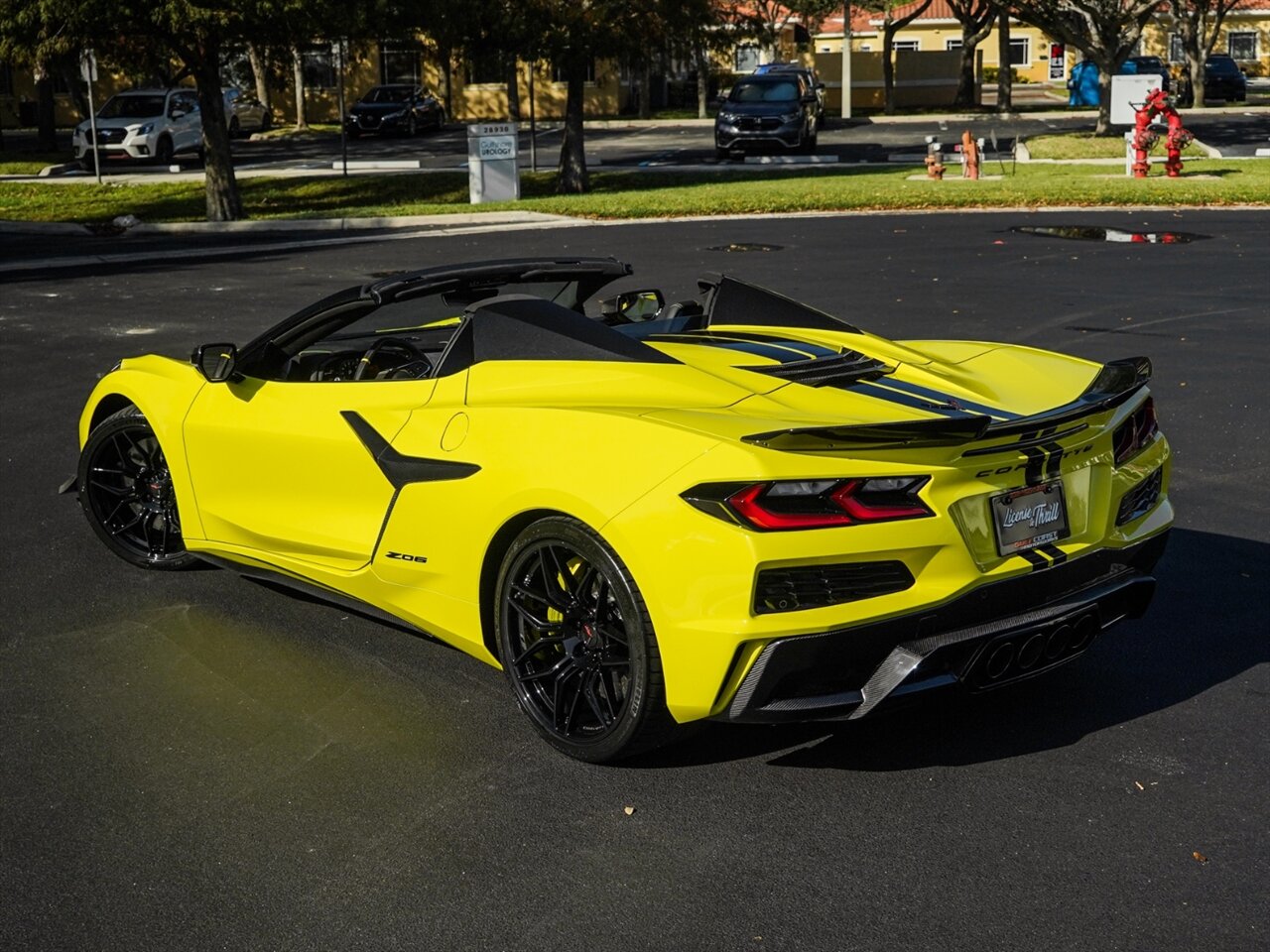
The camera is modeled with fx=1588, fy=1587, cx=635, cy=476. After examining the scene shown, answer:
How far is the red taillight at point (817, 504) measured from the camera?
4184 mm

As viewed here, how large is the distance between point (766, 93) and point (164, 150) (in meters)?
15.1

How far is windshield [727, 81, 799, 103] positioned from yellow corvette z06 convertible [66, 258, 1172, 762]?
34117 millimetres

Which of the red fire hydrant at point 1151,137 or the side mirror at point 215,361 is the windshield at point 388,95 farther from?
the side mirror at point 215,361

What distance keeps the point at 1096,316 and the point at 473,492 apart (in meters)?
9.90

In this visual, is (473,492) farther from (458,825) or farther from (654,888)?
(654,888)

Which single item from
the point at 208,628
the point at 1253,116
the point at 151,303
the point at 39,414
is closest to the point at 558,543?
the point at 208,628

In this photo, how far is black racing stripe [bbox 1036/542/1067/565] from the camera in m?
4.54

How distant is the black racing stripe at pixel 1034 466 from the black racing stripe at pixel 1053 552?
0.60 ft

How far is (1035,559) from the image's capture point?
14.8 feet

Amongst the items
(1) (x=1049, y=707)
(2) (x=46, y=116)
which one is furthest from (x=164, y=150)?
(1) (x=1049, y=707)

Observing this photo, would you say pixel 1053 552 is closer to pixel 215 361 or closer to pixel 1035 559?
pixel 1035 559

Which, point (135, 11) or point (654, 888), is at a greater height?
point (135, 11)

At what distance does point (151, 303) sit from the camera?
1605cm

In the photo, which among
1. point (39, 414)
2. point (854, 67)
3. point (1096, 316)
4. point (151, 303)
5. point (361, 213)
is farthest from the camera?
point (854, 67)
